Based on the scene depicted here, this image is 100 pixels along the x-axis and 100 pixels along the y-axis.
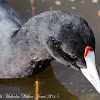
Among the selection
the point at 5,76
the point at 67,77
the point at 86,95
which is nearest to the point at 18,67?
the point at 5,76

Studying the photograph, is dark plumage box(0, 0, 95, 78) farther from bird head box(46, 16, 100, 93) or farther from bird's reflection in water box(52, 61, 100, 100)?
bird's reflection in water box(52, 61, 100, 100)

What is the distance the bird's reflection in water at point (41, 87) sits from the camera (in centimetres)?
276

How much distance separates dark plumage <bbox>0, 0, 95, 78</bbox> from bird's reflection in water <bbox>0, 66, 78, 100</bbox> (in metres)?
0.16

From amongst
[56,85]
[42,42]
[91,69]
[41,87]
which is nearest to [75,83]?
[56,85]

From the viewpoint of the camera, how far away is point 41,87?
284 cm

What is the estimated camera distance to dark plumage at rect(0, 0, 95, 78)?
2019 millimetres

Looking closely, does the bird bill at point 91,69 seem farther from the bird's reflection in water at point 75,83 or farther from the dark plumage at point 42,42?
the bird's reflection in water at point 75,83

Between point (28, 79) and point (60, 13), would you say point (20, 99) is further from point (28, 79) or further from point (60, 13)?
point (60, 13)

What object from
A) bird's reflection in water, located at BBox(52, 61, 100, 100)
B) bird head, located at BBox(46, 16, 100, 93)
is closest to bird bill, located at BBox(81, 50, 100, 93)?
bird head, located at BBox(46, 16, 100, 93)

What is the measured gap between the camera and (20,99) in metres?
2.75

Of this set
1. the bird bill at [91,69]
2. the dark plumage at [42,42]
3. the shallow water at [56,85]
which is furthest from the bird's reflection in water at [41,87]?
the bird bill at [91,69]

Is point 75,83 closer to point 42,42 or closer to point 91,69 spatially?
point 91,69

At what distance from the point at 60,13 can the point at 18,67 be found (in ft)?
2.67

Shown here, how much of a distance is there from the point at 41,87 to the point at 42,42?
0.78 metres
